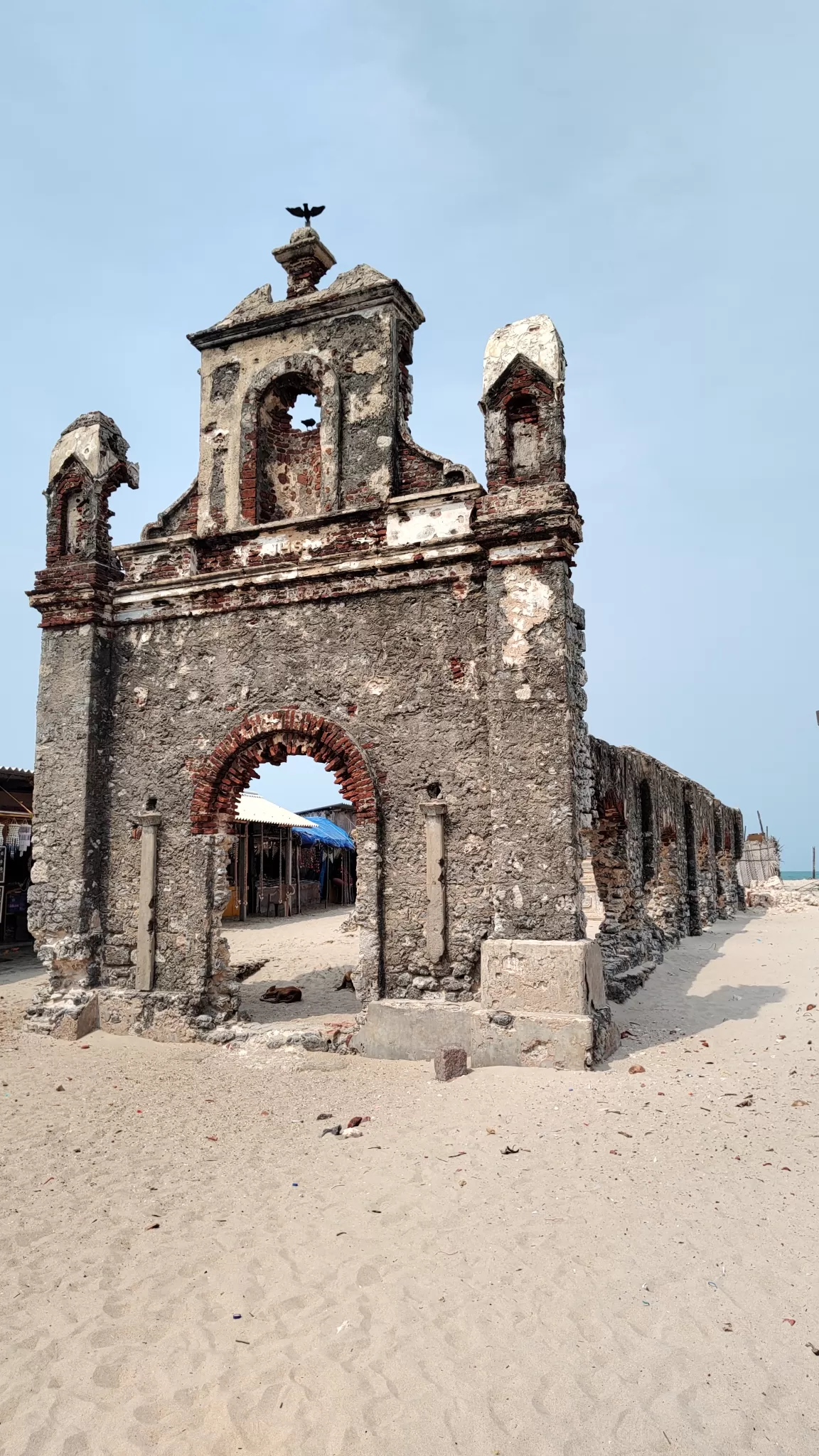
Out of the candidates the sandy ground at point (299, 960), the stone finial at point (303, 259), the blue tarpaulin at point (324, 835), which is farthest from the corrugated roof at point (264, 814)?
the stone finial at point (303, 259)

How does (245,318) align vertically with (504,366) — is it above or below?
above

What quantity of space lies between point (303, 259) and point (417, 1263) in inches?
354

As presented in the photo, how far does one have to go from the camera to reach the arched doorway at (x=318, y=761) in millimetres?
7086

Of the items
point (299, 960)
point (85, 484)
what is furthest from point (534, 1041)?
point (299, 960)

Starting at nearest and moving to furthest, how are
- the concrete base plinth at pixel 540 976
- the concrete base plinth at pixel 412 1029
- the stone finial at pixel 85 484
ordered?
the concrete base plinth at pixel 540 976, the concrete base plinth at pixel 412 1029, the stone finial at pixel 85 484

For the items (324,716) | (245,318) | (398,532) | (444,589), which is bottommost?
(324,716)

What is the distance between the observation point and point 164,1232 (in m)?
4.20

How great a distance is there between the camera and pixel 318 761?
763cm

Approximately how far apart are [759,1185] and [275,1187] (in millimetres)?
2644

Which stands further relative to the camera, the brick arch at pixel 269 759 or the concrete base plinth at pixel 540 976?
the brick arch at pixel 269 759

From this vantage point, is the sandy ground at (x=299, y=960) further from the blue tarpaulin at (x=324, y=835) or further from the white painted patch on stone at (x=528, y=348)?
the white painted patch on stone at (x=528, y=348)

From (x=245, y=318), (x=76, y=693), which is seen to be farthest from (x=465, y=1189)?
(x=245, y=318)

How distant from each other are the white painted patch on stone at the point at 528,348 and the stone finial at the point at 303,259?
2521 millimetres

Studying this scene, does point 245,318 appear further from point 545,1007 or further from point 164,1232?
point 164,1232
